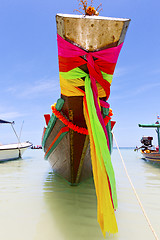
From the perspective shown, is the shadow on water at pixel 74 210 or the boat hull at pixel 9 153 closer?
the shadow on water at pixel 74 210

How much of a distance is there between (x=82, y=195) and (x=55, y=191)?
690mm

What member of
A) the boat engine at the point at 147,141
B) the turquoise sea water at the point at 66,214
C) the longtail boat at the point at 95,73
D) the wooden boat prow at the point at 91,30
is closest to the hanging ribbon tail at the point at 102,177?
the longtail boat at the point at 95,73

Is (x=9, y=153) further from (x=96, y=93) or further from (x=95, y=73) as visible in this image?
(x=95, y=73)

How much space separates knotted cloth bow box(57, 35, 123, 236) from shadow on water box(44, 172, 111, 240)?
0.35m

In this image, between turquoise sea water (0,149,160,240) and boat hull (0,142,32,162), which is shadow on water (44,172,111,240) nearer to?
turquoise sea water (0,149,160,240)

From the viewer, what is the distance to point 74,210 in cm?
254

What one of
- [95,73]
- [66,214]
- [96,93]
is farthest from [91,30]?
[66,214]

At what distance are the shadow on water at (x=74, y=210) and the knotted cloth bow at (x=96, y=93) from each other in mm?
353

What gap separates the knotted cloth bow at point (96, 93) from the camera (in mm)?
1852

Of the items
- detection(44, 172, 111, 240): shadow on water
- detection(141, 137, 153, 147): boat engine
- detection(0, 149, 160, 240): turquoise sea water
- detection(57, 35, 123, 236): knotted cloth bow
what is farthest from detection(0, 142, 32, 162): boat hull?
detection(141, 137, 153, 147): boat engine

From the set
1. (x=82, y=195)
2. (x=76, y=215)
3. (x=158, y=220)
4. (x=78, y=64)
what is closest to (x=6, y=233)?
(x=76, y=215)

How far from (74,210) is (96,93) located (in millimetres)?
1909

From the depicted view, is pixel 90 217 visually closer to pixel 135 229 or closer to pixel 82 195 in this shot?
pixel 135 229

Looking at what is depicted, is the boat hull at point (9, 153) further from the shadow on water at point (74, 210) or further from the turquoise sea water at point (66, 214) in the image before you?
the shadow on water at point (74, 210)
